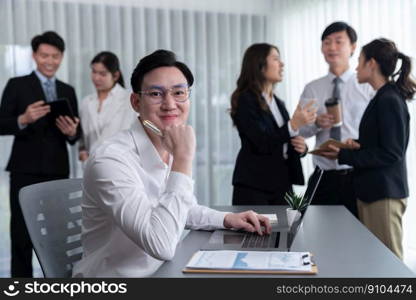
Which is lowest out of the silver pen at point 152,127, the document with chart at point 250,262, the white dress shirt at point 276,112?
the document with chart at point 250,262

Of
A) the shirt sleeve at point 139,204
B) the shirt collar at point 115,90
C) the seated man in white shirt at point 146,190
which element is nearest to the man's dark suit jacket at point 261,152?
the shirt collar at point 115,90

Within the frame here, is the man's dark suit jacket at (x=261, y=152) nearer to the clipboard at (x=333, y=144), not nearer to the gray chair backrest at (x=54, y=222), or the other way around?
the clipboard at (x=333, y=144)

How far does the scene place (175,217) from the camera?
1.52m

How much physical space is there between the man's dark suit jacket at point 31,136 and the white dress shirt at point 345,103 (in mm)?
1723

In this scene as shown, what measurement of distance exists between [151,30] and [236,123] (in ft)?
6.61

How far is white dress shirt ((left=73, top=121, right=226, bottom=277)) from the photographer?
4.92 ft

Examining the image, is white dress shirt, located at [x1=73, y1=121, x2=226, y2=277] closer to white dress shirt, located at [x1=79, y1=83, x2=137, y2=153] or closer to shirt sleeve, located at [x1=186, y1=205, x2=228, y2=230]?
shirt sleeve, located at [x1=186, y1=205, x2=228, y2=230]

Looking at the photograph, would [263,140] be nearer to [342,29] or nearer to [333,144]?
[333,144]

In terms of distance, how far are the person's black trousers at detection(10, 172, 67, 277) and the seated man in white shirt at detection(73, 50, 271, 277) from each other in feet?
6.61

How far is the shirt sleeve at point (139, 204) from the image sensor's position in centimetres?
149

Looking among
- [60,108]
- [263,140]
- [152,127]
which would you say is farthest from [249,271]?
[60,108]

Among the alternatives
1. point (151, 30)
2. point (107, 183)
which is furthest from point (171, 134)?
point (151, 30)

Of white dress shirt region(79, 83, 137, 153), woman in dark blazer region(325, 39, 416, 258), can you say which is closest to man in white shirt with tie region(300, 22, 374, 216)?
woman in dark blazer region(325, 39, 416, 258)

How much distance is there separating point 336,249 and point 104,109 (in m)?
2.64
